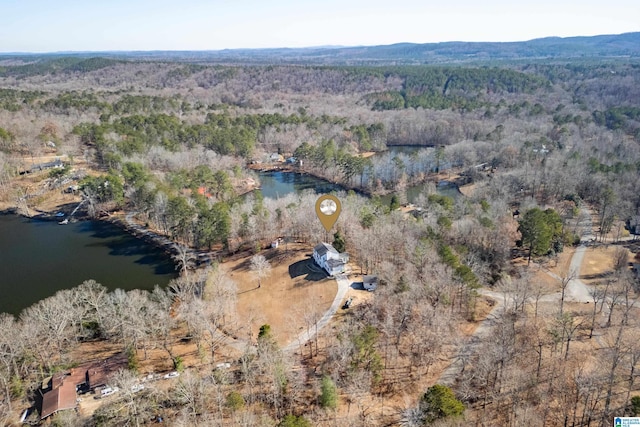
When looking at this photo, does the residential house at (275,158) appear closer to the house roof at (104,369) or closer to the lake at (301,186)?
the lake at (301,186)

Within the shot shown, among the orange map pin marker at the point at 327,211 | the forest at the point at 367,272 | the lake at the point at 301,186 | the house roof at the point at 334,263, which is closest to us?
the forest at the point at 367,272

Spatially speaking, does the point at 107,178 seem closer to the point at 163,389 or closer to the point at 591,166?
the point at 163,389

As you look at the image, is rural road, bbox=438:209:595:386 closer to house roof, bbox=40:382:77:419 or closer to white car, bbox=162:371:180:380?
white car, bbox=162:371:180:380

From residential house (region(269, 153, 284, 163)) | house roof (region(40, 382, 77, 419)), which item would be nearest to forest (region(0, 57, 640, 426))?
house roof (region(40, 382, 77, 419))

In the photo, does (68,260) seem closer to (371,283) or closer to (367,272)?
(367,272)

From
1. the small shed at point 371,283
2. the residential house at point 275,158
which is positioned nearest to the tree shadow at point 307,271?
the small shed at point 371,283
